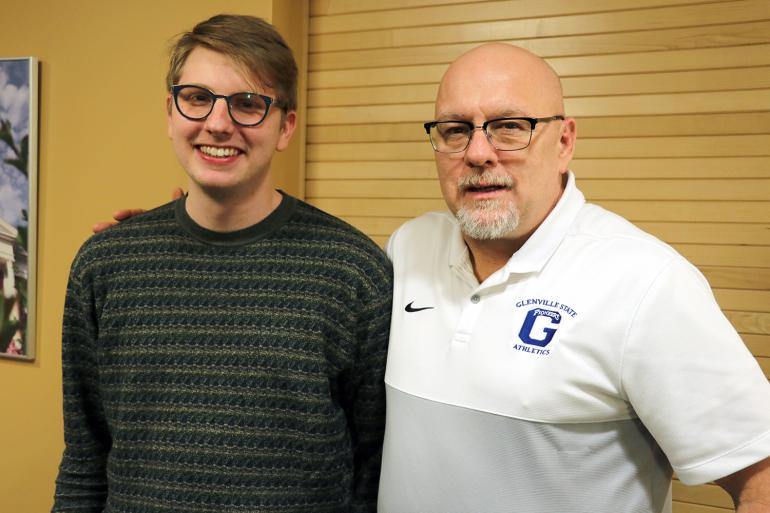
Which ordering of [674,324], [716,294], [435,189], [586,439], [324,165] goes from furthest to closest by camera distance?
[324,165] < [435,189] < [716,294] < [586,439] < [674,324]

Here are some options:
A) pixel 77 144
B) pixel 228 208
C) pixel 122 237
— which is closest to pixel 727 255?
pixel 228 208

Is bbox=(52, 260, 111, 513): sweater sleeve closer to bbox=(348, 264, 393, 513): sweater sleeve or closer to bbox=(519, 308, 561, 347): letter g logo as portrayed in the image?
bbox=(348, 264, 393, 513): sweater sleeve

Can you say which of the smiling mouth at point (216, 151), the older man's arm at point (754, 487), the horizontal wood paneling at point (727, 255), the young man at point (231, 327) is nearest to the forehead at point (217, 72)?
the young man at point (231, 327)

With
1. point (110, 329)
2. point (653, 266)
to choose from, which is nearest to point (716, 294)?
point (653, 266)

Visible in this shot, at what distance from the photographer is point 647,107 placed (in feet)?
6.31

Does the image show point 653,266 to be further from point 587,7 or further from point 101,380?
point 101,380

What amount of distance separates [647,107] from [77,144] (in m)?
2.02

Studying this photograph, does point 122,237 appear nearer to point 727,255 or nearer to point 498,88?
point 498,88

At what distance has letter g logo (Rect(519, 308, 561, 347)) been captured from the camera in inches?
48.4

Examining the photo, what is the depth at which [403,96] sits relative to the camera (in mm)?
2209

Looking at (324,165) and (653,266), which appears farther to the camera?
(324,165)

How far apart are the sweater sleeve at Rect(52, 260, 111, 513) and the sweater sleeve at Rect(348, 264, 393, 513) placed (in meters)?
0.66

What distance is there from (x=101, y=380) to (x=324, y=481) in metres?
0.60

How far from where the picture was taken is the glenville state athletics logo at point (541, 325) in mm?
1229
